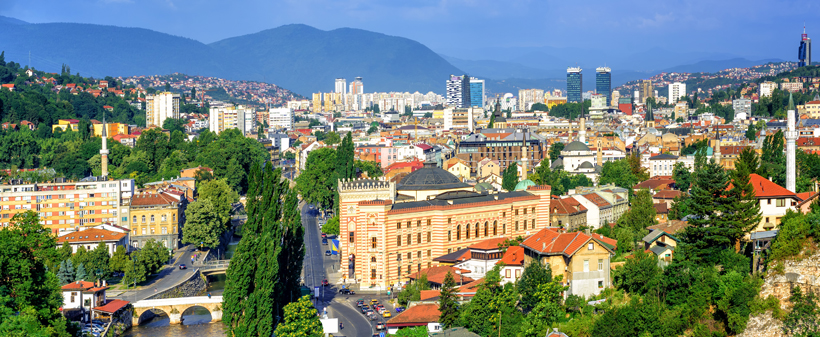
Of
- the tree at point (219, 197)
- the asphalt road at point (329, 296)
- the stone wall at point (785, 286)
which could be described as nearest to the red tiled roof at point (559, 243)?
the asphalt road at point (329, 296)

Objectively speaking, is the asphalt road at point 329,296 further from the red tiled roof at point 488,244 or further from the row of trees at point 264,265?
the red tiled roof at point 488,244

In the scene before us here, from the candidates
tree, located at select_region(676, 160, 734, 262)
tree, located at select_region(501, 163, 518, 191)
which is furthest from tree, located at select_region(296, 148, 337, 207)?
tree, located at select_region(676, 160, 734, 262)

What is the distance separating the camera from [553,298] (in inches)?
1361

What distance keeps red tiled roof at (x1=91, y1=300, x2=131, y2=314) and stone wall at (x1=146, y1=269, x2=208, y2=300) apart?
2.15m

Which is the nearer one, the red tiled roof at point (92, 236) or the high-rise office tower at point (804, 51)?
the red tiled roof at point (92, 236)

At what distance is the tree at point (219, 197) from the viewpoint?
61.9 meters

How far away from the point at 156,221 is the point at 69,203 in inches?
260

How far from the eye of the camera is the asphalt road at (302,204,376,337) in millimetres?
37625

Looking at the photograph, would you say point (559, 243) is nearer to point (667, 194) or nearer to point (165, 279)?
point (165, 279)

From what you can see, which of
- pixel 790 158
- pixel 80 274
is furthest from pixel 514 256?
pixel 80 274

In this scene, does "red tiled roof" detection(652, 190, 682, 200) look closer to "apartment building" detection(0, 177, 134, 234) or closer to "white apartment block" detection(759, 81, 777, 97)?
"apartment building" detection(0, 177, 134, 234)

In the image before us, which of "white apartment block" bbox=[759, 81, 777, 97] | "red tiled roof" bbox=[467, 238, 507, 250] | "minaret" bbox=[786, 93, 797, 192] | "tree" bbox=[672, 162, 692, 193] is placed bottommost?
"red tiled roof" bbox=[467, 238, 507, 250]

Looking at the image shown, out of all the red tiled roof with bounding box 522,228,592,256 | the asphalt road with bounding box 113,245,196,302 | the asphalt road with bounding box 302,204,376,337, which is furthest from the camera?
the asphalt road with bounding box 113,245,196,302

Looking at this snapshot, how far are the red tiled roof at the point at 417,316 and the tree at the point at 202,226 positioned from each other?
24498 millimetres
